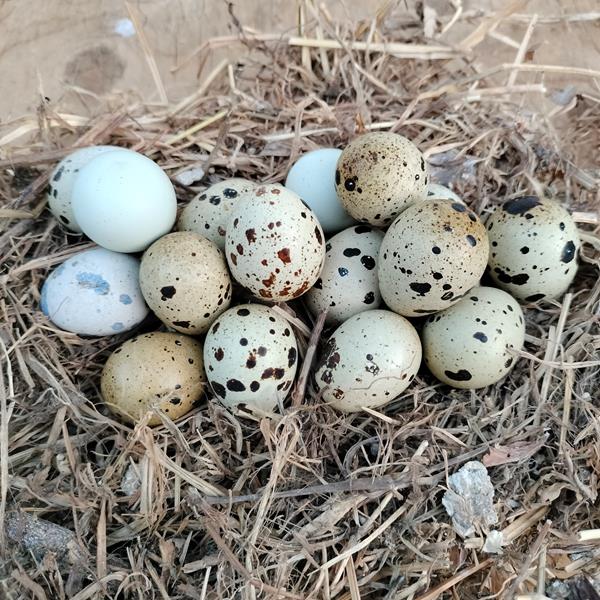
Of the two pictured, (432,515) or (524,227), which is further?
(524,227)

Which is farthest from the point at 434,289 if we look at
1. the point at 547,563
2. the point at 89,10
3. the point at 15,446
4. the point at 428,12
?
the point at 89,10

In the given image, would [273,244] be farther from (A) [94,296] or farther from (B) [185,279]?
(A) [94,296]

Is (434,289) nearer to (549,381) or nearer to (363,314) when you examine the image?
(363,314)

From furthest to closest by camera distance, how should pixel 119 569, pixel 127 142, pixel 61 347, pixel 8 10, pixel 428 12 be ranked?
pixel 8 10
pixel 428 12
pixel 127 142
pixel 61 347
pixel 119 569

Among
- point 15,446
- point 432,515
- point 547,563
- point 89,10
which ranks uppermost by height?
point 89,10

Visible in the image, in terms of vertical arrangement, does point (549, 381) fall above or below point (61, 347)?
below

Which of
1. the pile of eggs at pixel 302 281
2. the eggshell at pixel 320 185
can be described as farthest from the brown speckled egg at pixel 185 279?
the eggshell at pixel 320 185

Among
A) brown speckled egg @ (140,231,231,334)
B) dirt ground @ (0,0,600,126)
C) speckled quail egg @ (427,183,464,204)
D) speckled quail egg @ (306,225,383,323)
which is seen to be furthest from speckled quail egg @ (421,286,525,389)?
dirt ground @ (0,0,600,126)

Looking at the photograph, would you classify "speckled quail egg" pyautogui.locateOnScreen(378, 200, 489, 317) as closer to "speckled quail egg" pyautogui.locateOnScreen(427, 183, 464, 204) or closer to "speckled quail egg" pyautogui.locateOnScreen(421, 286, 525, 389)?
"speckled quail egg" pyautogui.locateOnScreen(421, 286, 525, 389)
